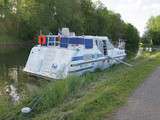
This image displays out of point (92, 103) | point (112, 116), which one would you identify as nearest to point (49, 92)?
point (92, 103)

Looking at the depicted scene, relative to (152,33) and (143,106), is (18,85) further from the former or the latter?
(152,33)

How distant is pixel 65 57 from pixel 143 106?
1125cm

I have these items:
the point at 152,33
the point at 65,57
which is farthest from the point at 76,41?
the point at 152,33

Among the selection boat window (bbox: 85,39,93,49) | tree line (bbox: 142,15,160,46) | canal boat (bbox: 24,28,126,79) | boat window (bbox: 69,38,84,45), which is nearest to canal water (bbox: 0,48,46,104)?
canal boat (bbox: 24,28,126,79)

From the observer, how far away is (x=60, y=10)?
58094 millimetres

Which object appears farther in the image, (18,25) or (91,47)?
(18,25)

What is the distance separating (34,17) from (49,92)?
45.5 meters

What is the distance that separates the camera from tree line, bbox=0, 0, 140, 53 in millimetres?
56594

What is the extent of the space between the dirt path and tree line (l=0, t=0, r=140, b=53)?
43.7 m

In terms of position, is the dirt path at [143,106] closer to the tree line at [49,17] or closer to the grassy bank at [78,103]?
the grassy bank at [78,103]

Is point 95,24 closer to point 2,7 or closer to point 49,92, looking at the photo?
point 2,7

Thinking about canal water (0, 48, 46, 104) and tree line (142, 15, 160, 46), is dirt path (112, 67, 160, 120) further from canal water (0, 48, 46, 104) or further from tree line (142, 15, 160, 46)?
tree line (142, 15, 160, 46)

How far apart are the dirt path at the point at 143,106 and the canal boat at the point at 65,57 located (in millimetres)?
7931

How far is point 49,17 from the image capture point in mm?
57312
